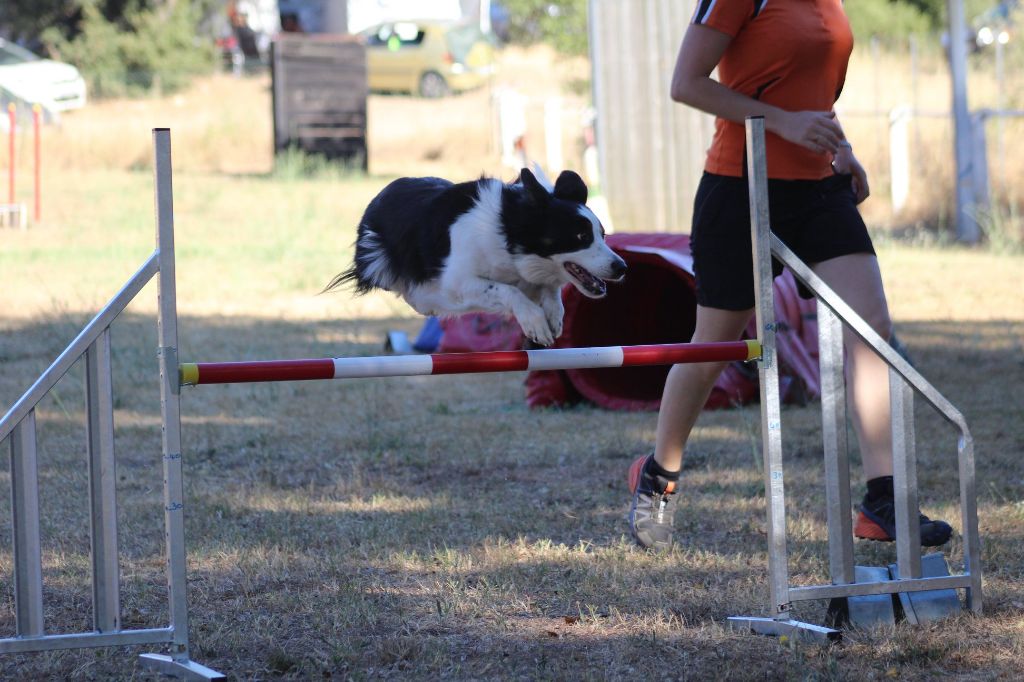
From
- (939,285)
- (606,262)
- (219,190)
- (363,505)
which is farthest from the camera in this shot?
(219,190)

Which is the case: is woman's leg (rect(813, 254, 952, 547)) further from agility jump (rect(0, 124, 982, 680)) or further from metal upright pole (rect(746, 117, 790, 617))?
metal upright pole (rect(746, 117, 790, 617))

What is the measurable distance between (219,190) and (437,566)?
42.4ft

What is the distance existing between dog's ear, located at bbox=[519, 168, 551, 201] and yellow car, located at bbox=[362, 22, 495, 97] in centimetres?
2256

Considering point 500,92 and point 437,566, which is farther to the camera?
point 500,92

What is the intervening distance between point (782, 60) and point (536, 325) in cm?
100

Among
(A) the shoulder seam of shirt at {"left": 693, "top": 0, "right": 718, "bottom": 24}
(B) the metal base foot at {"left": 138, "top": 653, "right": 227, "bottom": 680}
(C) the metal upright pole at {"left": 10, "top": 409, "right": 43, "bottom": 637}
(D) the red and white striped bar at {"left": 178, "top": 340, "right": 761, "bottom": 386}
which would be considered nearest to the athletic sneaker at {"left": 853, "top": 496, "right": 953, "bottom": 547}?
(D) the red and white striped bar at {"left": 178, "top": 340, "right": 761, "bottom": 386}

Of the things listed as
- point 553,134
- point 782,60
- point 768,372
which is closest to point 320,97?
point 553,134

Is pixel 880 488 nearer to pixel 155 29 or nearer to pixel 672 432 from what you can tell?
pixel 672 432

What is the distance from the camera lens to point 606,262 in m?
3.34

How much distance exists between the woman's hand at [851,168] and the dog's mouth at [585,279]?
732mm

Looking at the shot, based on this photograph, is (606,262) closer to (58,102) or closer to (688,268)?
(688,268)

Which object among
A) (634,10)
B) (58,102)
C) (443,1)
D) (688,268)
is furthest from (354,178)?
(443,1)

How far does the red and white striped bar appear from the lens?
111 inches

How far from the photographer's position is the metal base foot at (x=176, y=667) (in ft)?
9.45
